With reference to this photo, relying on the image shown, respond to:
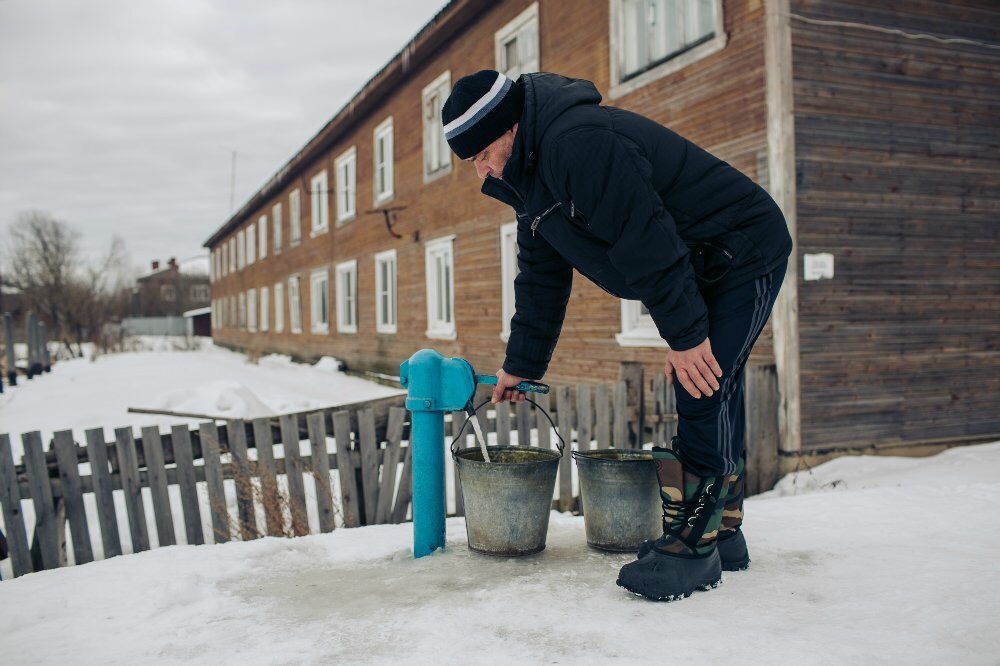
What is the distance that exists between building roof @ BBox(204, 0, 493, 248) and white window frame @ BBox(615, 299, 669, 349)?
583 centimetres

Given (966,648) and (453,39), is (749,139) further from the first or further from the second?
(453,39)

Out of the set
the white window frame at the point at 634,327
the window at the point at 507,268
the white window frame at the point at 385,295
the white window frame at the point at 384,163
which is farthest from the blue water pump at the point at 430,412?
the white window frame at the point at 384,163

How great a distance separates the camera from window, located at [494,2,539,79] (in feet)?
33.6

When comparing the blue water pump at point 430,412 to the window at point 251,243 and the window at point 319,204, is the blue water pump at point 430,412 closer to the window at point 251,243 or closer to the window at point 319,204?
the window at point 319,204

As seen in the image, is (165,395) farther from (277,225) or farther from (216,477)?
(277,225)

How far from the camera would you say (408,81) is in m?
14.3

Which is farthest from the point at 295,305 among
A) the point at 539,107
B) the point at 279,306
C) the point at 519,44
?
the point at 539,107

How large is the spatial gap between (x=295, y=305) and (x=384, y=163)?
848 centimetres

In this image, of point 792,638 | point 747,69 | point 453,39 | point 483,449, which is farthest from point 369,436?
point 453,39

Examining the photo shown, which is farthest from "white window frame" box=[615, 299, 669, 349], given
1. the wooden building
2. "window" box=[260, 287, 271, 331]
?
"window" box=[260, 287, 271, 331]

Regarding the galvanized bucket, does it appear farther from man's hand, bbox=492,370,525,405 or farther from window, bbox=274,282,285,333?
window, bbox=274,282,285,333

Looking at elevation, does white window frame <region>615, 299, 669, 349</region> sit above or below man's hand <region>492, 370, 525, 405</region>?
above

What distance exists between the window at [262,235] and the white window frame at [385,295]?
12491mm

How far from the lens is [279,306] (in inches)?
977
